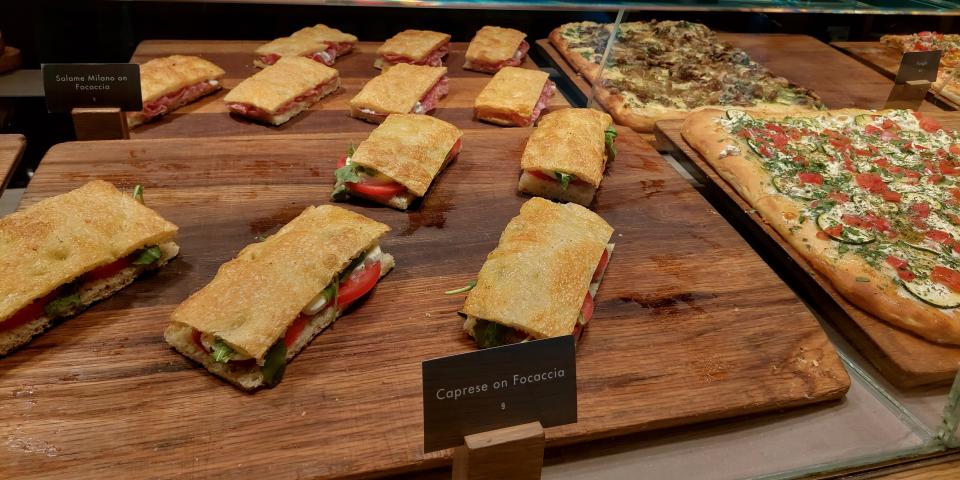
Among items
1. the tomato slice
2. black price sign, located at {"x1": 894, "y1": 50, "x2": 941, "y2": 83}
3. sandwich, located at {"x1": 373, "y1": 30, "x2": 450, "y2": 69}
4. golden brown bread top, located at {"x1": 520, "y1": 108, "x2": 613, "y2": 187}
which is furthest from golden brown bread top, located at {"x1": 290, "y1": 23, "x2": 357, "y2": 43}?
black price sign, located at {"x1": 894, "y1": 50, "x2": 941, "y2": 83}

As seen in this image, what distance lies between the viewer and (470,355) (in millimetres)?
1744

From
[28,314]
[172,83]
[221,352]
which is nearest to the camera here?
[221,352]

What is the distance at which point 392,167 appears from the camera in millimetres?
3402

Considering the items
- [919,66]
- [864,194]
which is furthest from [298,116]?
[919,66]

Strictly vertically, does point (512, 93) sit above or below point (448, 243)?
above

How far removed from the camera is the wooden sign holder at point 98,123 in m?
3.56

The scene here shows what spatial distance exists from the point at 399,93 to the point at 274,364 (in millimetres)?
2527

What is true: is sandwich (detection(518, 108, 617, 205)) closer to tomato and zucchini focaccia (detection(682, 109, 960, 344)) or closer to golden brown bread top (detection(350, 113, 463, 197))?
golden brown bread top (detection(350, 113, 463, 197))

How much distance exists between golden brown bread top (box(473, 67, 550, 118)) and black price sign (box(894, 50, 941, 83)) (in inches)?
106

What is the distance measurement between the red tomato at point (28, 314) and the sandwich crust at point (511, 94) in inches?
110

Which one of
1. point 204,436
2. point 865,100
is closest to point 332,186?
point 204,436

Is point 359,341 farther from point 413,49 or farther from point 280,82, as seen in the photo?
point 413,49

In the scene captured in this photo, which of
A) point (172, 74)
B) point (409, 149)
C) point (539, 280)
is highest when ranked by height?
point (172, 74)

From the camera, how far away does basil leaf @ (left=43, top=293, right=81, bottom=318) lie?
98.3 inches
